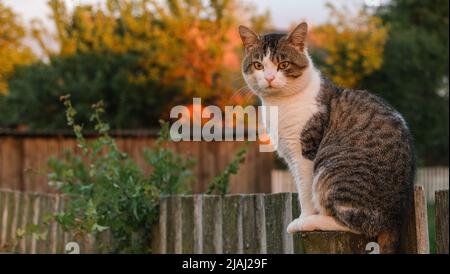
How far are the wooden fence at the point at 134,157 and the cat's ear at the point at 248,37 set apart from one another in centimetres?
967

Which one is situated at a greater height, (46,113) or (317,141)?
(46,113)

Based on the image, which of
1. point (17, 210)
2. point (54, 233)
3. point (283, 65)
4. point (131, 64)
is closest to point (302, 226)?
point (283, 65)

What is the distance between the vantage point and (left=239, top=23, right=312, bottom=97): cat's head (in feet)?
12.6

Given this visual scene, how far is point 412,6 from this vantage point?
65.3 feet

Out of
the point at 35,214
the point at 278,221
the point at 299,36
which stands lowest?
the point at 278,221

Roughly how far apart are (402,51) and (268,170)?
5707 millimetres

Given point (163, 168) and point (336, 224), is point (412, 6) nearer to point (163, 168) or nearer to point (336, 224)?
point (163, 168)

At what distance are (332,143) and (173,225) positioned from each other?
1.84 meters

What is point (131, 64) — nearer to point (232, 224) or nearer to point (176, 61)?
point (176, 61)

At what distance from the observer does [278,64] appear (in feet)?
12.6

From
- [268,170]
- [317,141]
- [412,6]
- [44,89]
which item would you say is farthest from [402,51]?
[317,141]

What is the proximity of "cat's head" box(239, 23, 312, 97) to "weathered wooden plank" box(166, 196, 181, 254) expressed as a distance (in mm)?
1358
